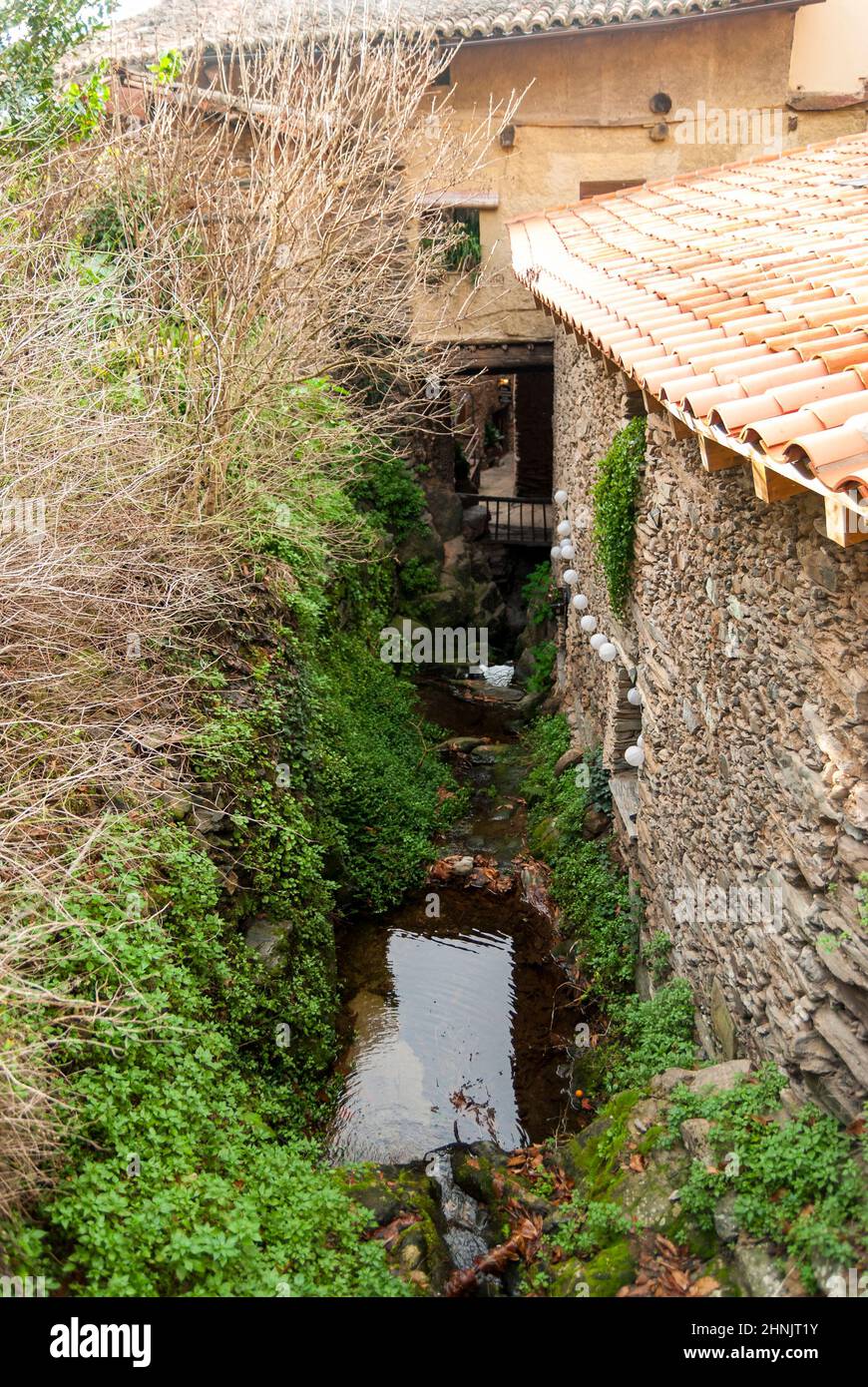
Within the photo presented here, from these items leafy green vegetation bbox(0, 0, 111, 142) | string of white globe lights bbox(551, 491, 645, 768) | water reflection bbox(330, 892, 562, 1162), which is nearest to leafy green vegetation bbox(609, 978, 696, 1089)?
water reflection bbox(330, 892, 562, 1162)

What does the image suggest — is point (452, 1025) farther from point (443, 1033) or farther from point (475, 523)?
point (475, 523)

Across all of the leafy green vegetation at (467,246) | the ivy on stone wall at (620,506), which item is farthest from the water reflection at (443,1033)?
the leafy green vegetation at (467,246)

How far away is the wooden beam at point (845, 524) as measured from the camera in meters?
3.15

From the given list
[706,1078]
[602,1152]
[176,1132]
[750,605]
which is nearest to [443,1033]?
[602,1152]

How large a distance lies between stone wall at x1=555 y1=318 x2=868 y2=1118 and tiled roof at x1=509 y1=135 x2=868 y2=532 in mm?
498

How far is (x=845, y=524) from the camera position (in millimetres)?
3170

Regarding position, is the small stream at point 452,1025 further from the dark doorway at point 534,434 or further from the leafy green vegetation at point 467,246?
the dark doorway at point 534,434

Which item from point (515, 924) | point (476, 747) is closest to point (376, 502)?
point (476, 747)

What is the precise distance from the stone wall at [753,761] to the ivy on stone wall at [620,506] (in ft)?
0.51

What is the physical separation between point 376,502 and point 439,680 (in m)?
2.66

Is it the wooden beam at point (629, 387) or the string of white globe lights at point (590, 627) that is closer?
the wooden beam at point (629, 387)

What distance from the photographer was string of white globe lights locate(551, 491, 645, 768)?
756 centimetres
